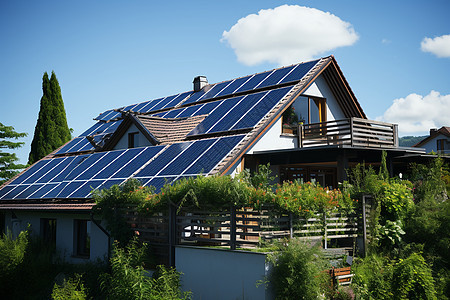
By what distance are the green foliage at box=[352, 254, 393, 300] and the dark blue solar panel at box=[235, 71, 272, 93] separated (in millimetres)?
12319

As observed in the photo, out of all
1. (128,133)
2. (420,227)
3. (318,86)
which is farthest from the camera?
(128,133)

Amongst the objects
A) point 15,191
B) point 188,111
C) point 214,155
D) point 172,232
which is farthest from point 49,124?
point 172,232

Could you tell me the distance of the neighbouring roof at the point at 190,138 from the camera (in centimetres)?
1819

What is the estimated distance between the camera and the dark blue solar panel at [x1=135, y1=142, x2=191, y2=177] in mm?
18531

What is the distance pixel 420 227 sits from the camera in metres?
14.8

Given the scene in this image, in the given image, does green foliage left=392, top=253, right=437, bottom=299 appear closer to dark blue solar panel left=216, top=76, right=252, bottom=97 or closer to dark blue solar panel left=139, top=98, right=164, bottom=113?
dark blue solar panel left=216, top=76, right=252, bottom=97

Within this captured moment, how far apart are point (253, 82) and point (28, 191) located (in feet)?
40.6

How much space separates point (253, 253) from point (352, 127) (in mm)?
8778

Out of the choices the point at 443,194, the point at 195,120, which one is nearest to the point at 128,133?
the point at 195,120

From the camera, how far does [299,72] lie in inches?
891

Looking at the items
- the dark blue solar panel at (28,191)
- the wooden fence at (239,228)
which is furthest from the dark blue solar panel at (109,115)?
the wooden fence at (239,228)

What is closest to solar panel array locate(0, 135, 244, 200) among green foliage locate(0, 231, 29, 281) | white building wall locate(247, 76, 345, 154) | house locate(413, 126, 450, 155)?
white building wall locate(247, 76, 345, 154)

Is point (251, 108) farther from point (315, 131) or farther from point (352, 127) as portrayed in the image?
point (352, 127)

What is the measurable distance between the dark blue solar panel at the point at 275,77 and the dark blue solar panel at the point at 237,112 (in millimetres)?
1254
